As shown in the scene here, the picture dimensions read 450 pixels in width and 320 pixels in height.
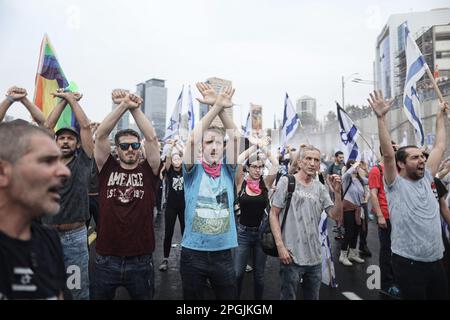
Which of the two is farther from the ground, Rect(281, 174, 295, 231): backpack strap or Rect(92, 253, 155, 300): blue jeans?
Rect(281, 174, 295, 231): backpack strap

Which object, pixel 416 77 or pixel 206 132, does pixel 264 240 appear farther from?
pixel 416 77

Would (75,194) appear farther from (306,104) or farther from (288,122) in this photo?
(306,104)

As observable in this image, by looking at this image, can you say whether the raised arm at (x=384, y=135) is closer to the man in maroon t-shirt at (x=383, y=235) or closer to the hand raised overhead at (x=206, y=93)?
the hand raised overhead at (x=206, y=93)

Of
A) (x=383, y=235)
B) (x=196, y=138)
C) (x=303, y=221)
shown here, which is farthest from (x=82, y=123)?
(x=383, y=235)

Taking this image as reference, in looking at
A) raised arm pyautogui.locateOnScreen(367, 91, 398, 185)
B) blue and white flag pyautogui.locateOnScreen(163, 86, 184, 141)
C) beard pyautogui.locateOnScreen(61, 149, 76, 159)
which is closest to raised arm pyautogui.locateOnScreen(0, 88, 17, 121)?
beard pyautogui.locateOnScreen(61, 149, 76, 159)

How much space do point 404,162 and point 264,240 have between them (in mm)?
1609

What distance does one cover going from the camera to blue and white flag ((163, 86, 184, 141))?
9.16m

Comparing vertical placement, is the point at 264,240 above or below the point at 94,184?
below

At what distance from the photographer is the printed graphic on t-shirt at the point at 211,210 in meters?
2.94

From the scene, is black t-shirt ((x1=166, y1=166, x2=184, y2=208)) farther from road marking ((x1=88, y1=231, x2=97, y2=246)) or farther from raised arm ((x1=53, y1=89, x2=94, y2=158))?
raised arm ((x1=53, y1=89, x2=94, y2=158))

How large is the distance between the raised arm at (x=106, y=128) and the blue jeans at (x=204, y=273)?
1.16 m

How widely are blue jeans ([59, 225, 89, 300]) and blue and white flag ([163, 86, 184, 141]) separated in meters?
5.97

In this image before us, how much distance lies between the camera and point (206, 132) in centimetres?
311
